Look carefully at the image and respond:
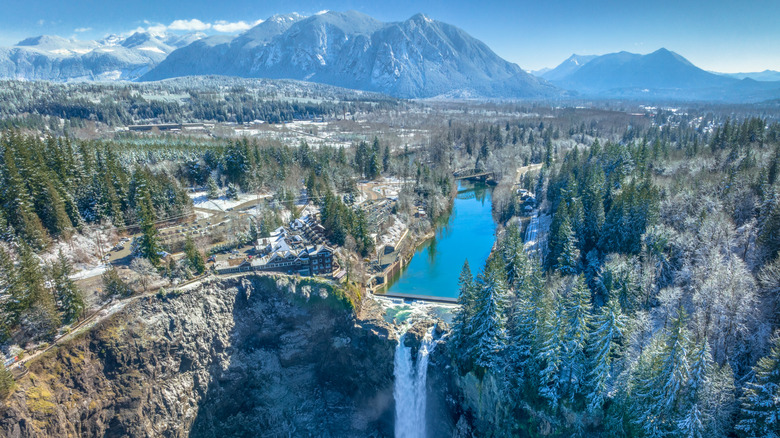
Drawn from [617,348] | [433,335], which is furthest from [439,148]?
[617,348]

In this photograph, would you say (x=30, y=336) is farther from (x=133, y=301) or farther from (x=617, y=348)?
(x=617, y=348)

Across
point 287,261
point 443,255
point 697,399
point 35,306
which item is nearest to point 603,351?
point 697,399

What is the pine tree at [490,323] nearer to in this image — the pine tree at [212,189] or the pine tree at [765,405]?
the pine tree at [765,405]

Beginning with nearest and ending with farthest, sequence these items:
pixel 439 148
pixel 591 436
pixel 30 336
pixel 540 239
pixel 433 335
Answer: pixel 591 436
pixel 30 336
pixel 433 335
pixel 540 239
pixel 439 148

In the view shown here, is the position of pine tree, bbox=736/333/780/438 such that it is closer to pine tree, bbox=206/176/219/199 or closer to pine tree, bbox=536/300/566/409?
pine tree, bbox=536/300/566/409

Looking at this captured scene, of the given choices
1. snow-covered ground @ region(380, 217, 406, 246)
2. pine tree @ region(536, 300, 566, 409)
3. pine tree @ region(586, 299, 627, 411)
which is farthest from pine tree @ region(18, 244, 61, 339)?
pine tree @ region(586, 299, 627, 411)

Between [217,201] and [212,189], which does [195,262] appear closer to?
[217,201]
